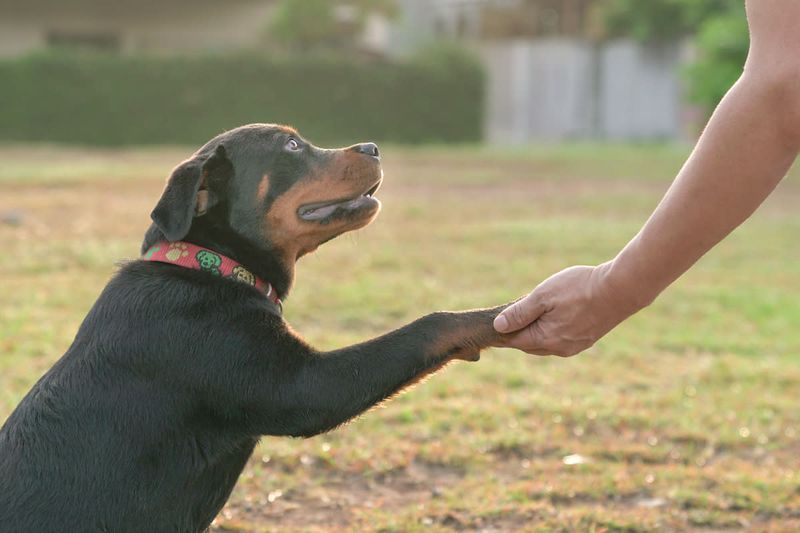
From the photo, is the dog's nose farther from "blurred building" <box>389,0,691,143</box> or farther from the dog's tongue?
"blurred building" <box>389,0,691,143</box>

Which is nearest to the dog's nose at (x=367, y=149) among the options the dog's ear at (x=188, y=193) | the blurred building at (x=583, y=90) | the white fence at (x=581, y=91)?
the dog's ear at (x=188, y=193)

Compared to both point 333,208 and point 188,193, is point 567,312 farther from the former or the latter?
point 188,193

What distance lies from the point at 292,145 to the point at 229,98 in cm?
2098

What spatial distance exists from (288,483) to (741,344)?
3.79 metres

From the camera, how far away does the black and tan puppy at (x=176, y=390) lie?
Answer: 3.19m

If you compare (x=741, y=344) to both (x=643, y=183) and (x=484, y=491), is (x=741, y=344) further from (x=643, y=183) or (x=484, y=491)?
(x=643, y=183)

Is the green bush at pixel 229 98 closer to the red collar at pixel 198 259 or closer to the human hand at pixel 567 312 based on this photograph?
the red collar at pixel 198 259

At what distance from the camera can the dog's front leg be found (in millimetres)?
3242

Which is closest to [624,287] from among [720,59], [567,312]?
[567,312]

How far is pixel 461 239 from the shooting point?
11.7m

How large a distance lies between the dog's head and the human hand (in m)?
0.66

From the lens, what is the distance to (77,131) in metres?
23.7

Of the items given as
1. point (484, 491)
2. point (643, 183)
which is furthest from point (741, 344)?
point (643, 183)

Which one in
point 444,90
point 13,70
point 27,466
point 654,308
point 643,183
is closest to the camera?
point 27,466
